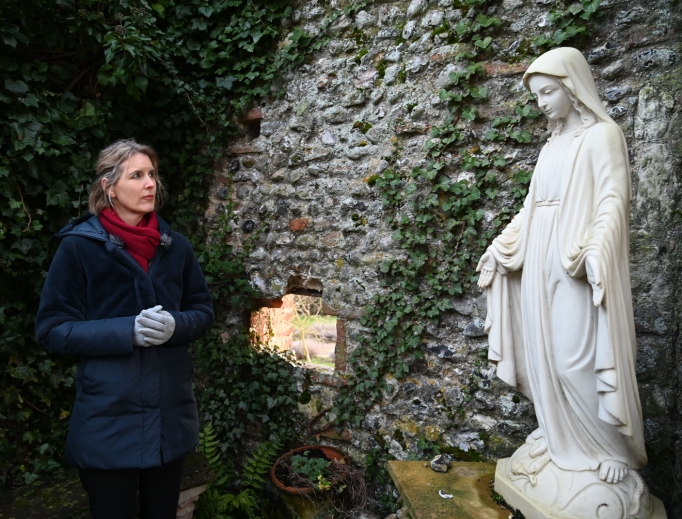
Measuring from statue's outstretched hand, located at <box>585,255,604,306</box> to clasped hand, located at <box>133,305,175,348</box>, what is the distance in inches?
65.6

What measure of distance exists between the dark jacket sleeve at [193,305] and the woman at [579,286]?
1440 mm

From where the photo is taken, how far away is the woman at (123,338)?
197cm

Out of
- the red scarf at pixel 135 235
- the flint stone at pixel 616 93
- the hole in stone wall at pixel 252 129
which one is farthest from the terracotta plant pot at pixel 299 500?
the flint stone at pixel 616 93

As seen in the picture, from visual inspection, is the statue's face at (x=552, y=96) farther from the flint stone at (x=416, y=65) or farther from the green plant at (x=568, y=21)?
the flint stone at (x=416, y=65)

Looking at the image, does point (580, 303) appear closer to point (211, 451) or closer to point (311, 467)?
point (311, 467)

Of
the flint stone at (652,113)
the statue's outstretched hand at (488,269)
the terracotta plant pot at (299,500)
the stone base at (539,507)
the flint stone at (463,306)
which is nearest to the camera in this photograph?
the stone base at (539,507)

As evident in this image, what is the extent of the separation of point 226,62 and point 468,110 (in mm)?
2032

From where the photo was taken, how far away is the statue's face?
200 cm

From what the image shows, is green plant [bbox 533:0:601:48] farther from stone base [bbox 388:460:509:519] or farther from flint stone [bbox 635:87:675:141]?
stone base [bbox 388:460:509:519]

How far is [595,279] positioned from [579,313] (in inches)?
7.7

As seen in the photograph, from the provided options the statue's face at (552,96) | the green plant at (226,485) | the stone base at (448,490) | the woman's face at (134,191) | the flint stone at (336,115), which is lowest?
the green plant at (226,485)

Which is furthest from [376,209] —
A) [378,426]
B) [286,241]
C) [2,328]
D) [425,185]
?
[2,328]

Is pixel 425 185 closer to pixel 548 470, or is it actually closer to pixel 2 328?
pixel 548 470

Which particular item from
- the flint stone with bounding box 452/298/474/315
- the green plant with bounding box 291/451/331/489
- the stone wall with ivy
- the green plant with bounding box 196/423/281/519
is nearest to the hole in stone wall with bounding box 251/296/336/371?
the stone wall with ivy
